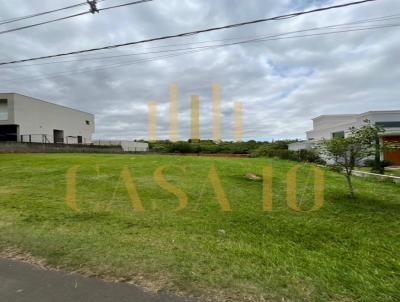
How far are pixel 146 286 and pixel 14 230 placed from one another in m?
3.31

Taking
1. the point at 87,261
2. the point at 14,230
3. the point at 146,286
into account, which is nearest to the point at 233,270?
the point at 146,286

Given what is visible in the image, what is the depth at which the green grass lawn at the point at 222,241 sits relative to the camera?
131 inches

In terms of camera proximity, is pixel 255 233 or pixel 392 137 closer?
pixel 255 233

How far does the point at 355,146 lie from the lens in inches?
303

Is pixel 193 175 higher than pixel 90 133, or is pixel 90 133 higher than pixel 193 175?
pixel 90 133

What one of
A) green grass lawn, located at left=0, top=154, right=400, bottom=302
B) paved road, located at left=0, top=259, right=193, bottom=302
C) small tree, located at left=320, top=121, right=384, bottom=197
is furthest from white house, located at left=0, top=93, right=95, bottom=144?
paved road, located at left=0, top=259, right=193, bottom=302

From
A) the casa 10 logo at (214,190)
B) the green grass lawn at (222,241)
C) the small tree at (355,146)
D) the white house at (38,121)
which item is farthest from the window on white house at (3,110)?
the small tree at (355,146)

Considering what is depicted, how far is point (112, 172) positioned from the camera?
12.5 metres

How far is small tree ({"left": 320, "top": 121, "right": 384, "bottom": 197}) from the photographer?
7.51 metres

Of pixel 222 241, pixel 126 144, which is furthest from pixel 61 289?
pixel 126 144

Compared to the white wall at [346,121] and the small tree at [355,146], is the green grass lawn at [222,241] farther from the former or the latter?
the white wall at [346,121]

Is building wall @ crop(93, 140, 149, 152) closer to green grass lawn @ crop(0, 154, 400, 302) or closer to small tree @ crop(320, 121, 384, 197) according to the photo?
green grass lawn @ crop(0, 154, 400, 302)

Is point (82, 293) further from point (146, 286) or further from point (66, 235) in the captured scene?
point (66, 235)

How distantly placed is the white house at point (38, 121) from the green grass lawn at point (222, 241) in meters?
27.4
